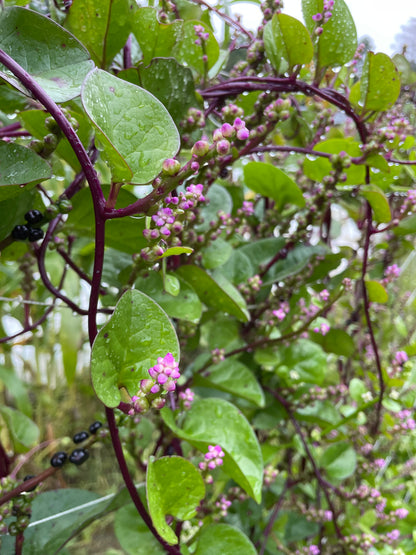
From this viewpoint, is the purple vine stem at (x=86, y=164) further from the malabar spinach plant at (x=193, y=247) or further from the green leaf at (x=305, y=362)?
the green leaf at (x=305, y=362)

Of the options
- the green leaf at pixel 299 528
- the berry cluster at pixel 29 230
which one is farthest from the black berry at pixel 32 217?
the green leaf at pixel 299 528

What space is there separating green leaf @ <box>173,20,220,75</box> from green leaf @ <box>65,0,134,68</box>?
6cm

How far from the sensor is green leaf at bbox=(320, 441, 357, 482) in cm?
62

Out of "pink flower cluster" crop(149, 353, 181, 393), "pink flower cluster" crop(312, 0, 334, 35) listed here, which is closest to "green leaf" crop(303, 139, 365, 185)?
"pink flower cluster" crop(312, 0, 334, 35)

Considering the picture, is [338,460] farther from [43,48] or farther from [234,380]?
[43,48]

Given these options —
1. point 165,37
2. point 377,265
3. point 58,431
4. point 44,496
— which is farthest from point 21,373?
point 165,37

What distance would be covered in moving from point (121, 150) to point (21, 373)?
1.21 metres

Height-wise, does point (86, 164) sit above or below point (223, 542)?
above

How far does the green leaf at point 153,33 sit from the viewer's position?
1.27 feet

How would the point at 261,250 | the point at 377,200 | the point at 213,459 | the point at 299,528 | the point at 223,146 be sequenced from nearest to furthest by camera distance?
the point at 223,146 → the point at 213,459 → the point at 377,200 → the point at 261,250 → the point at 299,528

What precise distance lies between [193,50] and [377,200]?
0.23 meters

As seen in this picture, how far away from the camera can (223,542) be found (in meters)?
0.38

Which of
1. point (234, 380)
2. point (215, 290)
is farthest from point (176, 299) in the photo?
point (234, 380)

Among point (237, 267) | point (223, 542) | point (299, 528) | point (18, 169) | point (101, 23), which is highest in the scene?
point (101, 23)
